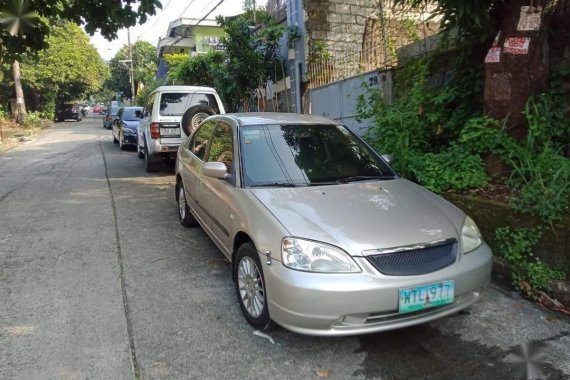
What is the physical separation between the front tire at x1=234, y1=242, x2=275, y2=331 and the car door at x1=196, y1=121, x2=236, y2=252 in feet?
1.31

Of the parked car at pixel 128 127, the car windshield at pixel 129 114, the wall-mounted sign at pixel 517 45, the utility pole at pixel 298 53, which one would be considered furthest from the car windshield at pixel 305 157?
the car windshield at pixel 129 114

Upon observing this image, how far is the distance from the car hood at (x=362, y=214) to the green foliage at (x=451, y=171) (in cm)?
117

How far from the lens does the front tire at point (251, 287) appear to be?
10.3 ft

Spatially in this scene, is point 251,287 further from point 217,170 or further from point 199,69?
point 199,69

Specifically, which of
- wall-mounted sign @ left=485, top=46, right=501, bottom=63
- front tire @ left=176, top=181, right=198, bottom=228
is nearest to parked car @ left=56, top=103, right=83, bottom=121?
front tire @ left=176, top=181, right=198, bottom=228

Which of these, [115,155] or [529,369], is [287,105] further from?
[529,369]

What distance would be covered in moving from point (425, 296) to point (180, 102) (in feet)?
25.6

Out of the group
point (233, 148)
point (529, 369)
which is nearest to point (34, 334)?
point (233, 148)

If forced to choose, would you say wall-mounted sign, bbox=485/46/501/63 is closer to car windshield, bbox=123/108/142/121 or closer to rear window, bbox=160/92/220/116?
rear window, bbox=160/92/220/116

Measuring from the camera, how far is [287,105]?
41.4 feet

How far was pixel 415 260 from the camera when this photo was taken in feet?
9.42

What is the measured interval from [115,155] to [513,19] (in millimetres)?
11931

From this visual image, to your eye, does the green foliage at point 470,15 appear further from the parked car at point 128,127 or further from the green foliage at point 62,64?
the green foliage at point 62,64

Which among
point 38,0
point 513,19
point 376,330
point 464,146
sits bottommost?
point 376,330
